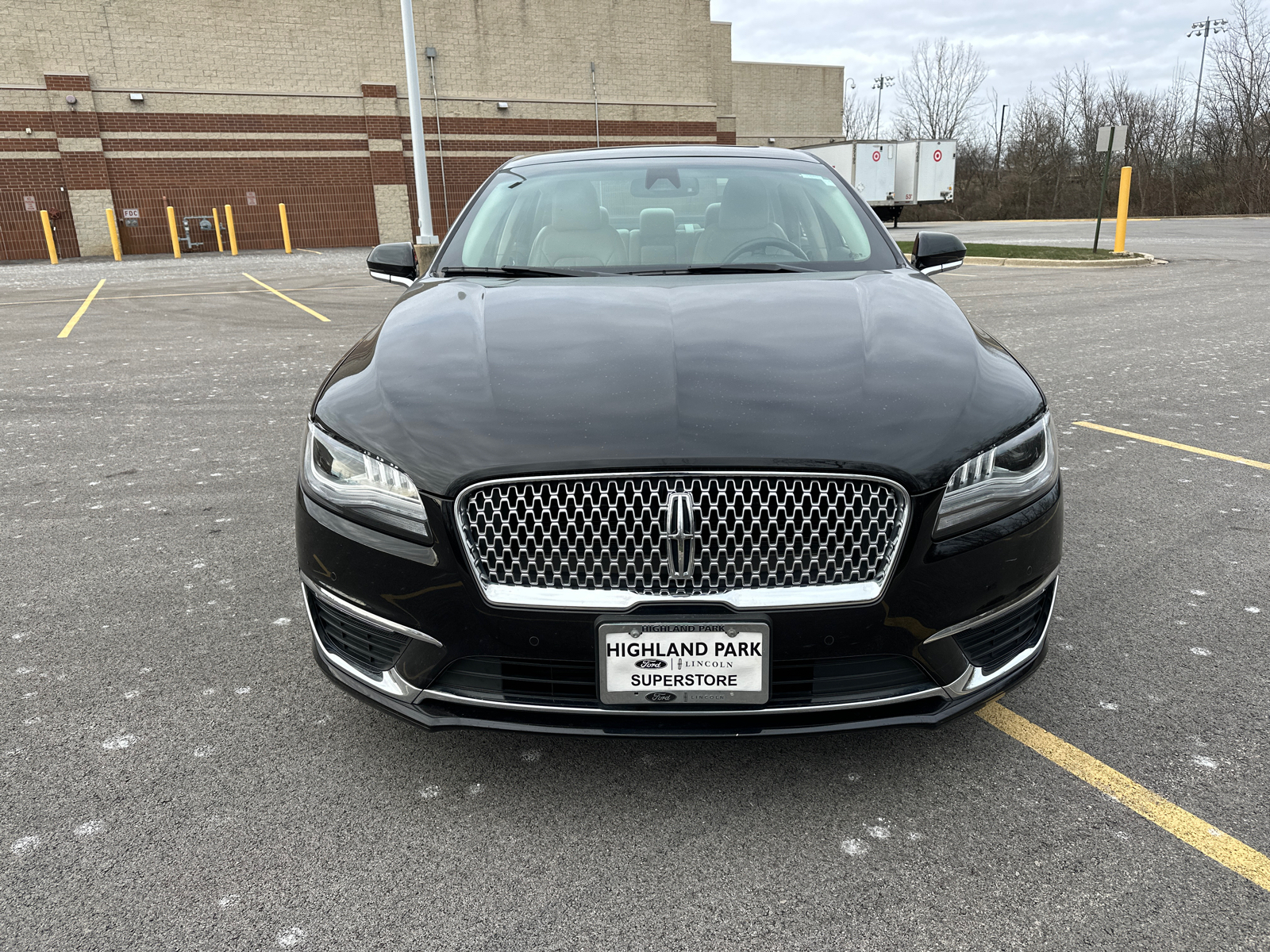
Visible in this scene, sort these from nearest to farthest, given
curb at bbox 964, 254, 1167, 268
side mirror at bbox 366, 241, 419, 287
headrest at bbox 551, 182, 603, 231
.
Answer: headrest at bbox 551, 182, 603, 231 → side mirror at bbox 366, 241, 419, 287 → curb at bbox 964, 254, 1167, 268

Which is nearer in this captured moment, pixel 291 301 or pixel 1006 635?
pixel 1006 635

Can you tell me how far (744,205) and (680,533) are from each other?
201 cm

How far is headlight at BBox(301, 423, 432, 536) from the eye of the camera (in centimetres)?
202

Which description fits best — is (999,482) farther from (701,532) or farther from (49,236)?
(49,236)

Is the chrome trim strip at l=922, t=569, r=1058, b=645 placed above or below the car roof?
below

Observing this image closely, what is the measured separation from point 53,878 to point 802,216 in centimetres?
306

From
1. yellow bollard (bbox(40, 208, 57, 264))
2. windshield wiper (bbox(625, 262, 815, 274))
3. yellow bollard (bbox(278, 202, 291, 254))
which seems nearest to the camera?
windshield wiper (bbox(625, 262, 815, 274))

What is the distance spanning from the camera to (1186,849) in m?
1.98

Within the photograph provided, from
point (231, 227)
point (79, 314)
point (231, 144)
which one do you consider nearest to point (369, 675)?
point (79, 314)

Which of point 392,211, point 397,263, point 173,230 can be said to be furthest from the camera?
point 392,211

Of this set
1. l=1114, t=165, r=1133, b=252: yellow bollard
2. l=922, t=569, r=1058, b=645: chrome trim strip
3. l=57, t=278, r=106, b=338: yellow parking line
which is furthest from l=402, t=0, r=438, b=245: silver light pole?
l=922, t=569, r=1058, b=645: chrome trim strip

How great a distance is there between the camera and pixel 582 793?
2.22 meters

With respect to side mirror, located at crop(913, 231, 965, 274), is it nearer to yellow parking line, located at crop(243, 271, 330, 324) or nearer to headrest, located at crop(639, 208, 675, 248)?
headrest, located at crop(639, 208, 675, 248)

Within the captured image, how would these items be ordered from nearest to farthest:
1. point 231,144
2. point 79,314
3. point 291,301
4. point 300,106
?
point 79,314
point 291,301
point 231,144
point 300,106
